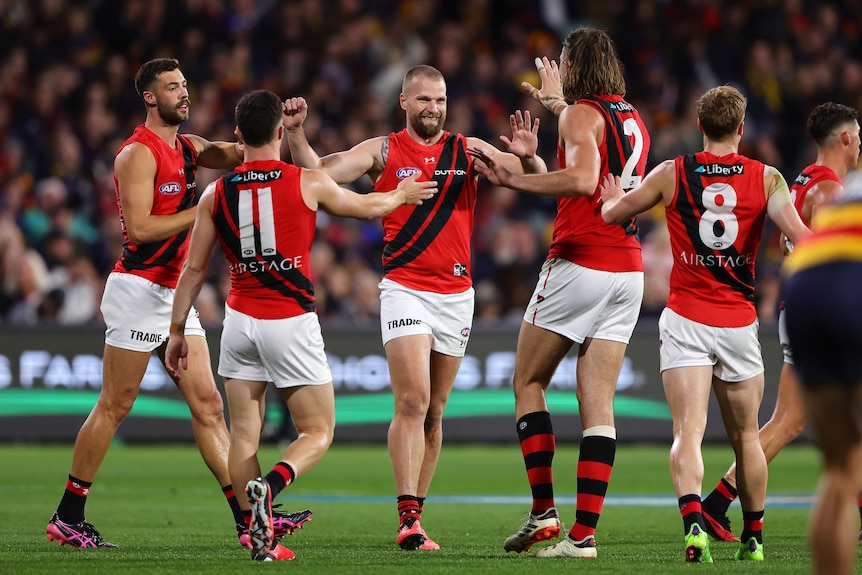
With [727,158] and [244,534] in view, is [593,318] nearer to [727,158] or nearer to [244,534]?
[727,158]

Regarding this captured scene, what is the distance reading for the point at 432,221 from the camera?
7805 mm

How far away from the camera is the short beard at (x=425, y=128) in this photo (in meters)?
7.87

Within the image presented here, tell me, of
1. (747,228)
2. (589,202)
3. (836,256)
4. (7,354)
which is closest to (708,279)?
(747,228)

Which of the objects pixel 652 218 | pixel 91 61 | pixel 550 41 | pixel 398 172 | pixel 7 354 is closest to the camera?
pixel 398 172

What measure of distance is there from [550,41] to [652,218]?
14.8 feet

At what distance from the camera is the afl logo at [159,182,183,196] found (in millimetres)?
7983

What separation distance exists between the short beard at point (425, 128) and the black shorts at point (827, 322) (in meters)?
3.96

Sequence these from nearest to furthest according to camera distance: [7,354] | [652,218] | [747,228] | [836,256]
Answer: [836,256], [747,228], [7,354], [652,218]

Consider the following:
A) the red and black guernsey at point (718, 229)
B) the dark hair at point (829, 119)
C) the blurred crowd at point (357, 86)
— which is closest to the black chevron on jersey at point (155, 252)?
the red and black guernsey at point (718, 229)

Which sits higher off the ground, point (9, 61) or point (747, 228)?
point (9, 61)

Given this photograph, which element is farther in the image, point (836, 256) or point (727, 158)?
point (727, 158)

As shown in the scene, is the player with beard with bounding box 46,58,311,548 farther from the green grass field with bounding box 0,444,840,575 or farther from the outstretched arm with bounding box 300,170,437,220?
the outstretched arm with bounding box 300,170,437,220

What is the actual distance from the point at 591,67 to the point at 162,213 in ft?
9.32

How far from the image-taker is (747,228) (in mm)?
6973
